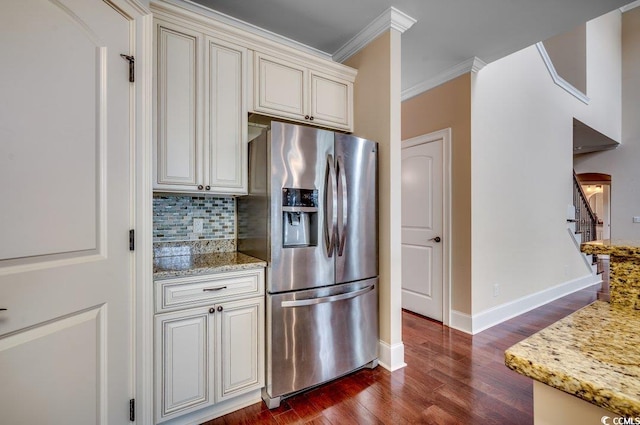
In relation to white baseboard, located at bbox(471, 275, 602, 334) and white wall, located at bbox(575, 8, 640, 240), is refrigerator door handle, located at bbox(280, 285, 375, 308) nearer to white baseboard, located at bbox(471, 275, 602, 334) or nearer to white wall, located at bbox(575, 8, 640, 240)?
white baseboard, located at bbox(471, 275, 602, 334)

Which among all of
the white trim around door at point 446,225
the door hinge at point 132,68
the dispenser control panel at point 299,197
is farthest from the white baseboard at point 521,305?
the door hinge at point 132,68

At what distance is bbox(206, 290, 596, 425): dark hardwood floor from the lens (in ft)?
5.65

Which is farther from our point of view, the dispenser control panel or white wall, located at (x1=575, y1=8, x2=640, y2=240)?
white wall, located at (x1=575, y1=8, x2=640, y2=240)

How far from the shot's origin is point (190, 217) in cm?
217

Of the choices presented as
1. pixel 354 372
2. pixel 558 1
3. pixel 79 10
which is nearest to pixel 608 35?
pixel 558 1

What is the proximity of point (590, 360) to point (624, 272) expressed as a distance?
0.56 meters

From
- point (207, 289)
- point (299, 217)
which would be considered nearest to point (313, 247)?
point (299, 217)

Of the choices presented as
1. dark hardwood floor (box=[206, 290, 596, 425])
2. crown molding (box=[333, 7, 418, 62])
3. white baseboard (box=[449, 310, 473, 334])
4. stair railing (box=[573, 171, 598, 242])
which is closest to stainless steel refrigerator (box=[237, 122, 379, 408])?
dark hardwood floor (box=[206, 290, 596, 425])

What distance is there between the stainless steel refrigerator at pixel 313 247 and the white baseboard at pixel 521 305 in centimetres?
140

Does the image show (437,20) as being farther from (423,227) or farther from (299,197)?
(423,227)

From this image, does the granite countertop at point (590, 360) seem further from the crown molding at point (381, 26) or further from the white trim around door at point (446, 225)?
the white trim around door at point (446, 225)

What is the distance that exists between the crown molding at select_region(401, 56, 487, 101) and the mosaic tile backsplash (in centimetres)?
256

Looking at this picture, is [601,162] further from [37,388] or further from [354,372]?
[37,388]

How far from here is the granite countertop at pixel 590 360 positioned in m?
0.47
